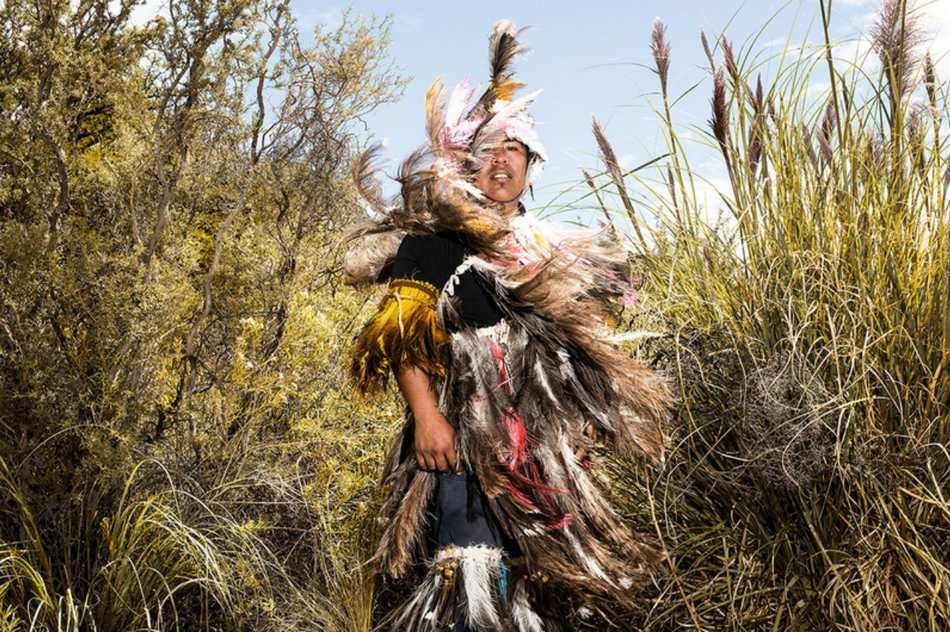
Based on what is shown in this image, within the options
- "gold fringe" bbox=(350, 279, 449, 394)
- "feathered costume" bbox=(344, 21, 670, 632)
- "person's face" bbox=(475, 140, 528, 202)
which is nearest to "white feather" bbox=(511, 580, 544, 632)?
"feathered costume" bbox=(344, 21, 670, 632)

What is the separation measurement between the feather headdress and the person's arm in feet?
1.13

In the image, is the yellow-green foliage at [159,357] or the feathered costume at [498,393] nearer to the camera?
the feathered costume at [498,393]

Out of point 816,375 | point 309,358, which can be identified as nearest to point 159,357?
Result: point 309,358

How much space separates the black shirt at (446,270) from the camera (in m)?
2.35

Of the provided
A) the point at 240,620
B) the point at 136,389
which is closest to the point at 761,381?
the point at 240,620

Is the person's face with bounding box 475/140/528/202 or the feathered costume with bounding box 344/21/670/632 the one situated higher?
the person's face with bounding box 475/140/528/202

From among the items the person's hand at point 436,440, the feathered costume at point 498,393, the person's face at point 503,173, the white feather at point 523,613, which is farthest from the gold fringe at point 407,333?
the white feather at point 523,613

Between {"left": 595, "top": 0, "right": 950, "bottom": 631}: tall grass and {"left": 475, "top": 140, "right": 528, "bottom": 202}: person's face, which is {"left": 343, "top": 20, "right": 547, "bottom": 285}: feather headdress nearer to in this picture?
{"left": 475, "top": 140, "right": 528, "bottom": 202}: person's face

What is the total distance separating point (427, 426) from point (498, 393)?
194 millimetres

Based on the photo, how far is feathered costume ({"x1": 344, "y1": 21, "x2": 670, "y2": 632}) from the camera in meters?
2.27

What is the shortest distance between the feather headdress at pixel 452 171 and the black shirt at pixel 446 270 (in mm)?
39

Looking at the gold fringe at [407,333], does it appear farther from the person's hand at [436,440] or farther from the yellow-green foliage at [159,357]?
the yellow-green foliage at [159,357]

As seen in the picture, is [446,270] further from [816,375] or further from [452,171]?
[816,375]

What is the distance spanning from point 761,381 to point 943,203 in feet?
2.75
